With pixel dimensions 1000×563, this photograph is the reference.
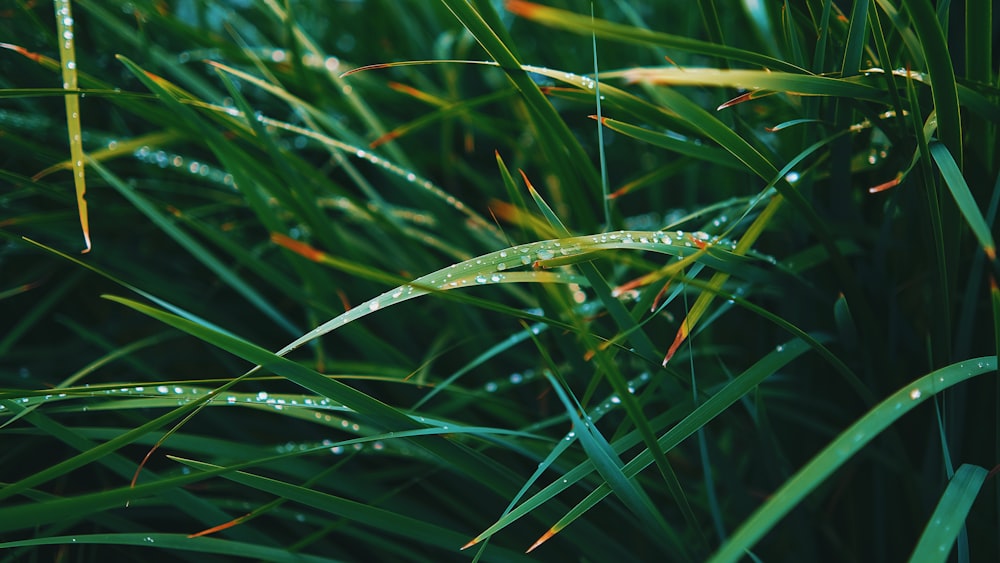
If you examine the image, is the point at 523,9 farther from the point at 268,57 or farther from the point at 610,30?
the point at 268,57

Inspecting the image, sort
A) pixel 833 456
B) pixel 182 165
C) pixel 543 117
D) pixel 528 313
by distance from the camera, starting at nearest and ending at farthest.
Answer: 1. pixel 833 456
2. pixel 528 313
3. pixel 543 117
4. pixel 182 165

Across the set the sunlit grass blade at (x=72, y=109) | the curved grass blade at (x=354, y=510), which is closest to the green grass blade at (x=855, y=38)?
the curved grass blade at (x=354, y=510)

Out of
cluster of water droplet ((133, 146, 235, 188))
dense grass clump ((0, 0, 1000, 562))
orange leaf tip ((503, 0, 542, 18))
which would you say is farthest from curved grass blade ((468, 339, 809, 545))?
cluster of water droplet ((133, 146, 235, 188))

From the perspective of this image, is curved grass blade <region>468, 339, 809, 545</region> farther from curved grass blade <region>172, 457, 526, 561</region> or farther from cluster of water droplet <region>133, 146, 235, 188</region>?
cluster of water droplet <region>133, 146, 235, 188</region>

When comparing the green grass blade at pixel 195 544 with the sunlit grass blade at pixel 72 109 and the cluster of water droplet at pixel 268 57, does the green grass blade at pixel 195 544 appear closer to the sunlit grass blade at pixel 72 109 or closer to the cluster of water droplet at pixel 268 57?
the sunlit grass blade at pixel 72 109

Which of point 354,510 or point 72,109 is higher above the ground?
point 72,109

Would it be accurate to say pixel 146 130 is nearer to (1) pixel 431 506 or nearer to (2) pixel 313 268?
(2) pixel 313 268

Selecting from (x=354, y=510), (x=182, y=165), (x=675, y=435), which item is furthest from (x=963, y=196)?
(x=182, y=165)
